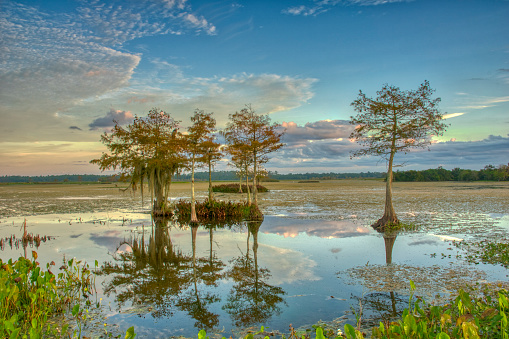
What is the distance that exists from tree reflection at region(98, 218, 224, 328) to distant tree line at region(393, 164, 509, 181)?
4755 inches

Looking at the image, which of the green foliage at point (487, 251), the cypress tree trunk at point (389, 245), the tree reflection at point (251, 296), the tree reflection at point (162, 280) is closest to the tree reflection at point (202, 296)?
the tree reflection at point (162, 280)

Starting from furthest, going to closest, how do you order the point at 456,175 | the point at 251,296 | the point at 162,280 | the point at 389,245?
the point at 456,175 → the point at 389,245 → the point at 162,280 → the point at 251,296

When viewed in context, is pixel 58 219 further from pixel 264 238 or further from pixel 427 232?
pixel 427 232

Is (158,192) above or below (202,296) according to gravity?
above

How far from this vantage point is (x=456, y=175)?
4902 inches

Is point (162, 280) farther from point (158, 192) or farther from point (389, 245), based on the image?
point (158, 192)

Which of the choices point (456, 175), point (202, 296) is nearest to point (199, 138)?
point (202, 296)

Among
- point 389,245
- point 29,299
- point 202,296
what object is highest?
point 29,299

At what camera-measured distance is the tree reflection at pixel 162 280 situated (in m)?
7.69

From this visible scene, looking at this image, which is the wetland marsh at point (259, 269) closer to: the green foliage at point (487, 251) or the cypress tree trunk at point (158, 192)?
the green foliage at point (487, 251)

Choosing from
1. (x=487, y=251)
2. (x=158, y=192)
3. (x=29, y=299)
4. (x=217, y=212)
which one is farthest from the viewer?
(x=158, y=192)

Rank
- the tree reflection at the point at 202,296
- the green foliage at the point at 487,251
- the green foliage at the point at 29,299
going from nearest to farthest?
the green foliage at the point at 29,299, the tree reflection at the point at 202,296, the green foliage at the point at 487,251

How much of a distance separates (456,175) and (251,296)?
138259mm

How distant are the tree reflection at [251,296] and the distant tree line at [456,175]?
395 ft
